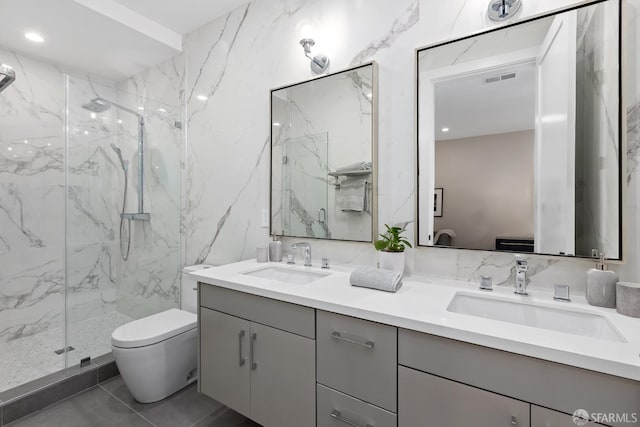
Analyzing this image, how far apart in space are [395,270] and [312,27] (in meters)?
1.53

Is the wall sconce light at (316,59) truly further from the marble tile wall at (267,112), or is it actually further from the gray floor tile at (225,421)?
the gray floor tile at (225,421)

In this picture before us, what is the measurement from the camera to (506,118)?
132cm

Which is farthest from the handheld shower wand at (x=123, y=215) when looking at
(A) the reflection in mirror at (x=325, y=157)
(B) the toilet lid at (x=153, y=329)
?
(A) the reflection in mirror at (x=325, y=157)

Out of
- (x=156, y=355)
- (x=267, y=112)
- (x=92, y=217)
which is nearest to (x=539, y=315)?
(x=267, y=112)

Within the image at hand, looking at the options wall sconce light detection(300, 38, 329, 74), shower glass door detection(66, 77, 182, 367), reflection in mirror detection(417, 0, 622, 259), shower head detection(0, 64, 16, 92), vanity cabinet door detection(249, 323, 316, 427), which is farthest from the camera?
shower glass door detection(66, 77, 182, 367)

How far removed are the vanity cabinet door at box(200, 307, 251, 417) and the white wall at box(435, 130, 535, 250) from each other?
1095 mm

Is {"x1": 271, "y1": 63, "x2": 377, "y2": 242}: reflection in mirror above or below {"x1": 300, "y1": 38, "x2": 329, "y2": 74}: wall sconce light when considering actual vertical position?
below

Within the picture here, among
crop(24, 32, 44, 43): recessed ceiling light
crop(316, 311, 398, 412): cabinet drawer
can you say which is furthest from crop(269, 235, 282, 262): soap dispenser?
crop(24, 32, 44, 43): recessed ceiling light

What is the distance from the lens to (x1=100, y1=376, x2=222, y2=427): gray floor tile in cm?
172

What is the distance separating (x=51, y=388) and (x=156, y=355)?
67cm

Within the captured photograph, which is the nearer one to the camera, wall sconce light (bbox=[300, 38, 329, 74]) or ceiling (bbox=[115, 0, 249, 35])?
wall sconce light (bbox=[300, 38, 329, 74])

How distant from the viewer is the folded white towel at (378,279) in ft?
4.32
